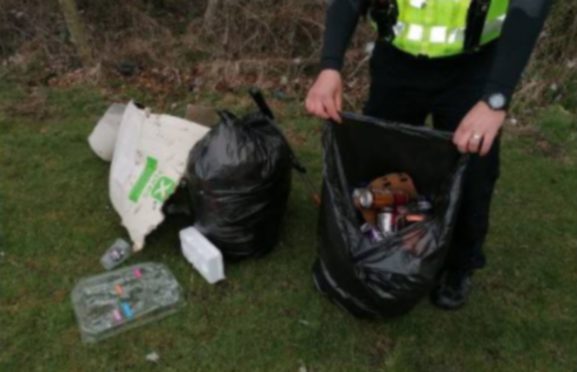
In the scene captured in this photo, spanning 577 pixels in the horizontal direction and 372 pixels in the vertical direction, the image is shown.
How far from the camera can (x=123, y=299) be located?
2.23 metres

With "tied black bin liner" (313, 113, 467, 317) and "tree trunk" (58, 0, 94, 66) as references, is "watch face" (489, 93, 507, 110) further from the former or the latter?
"tree trunk" (58, 0, 94, 66)

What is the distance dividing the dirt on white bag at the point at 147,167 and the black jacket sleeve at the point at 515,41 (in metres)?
1.38

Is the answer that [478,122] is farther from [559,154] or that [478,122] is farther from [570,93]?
[570,93]

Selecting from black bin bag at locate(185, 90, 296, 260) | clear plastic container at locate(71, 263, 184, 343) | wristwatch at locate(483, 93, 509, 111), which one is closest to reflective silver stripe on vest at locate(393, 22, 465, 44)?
wristwatch at locate(483, 93, 509, 111)

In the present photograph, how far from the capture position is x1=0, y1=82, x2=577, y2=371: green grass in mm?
2049

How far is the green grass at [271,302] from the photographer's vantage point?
2049 millimetres

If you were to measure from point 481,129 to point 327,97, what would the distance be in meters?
0.51

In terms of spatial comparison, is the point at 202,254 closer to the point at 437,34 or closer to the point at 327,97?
the point at 327,97

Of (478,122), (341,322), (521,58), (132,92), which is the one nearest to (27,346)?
(341,322)

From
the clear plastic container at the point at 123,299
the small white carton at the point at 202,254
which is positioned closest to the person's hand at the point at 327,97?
the small white carton at the point at 202,254

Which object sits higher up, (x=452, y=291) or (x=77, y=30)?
(x=77, y=30)

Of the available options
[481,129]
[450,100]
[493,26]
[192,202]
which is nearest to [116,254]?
[192,202]

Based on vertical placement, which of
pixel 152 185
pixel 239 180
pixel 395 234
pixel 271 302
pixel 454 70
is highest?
pixel 454 70

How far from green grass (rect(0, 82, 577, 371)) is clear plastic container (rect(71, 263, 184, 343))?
4cm
